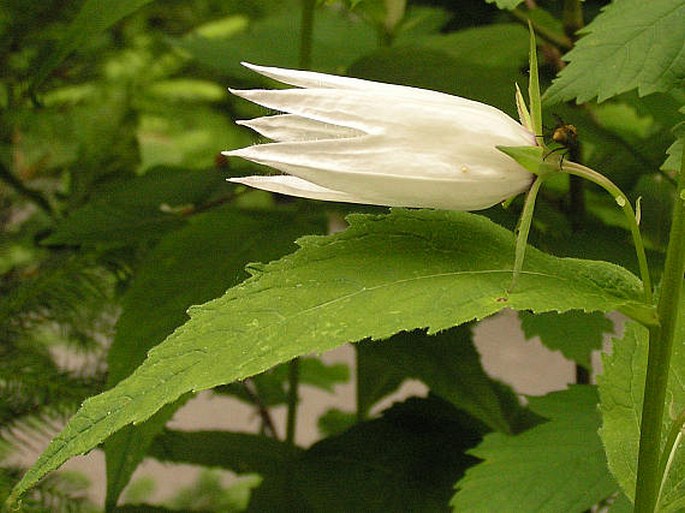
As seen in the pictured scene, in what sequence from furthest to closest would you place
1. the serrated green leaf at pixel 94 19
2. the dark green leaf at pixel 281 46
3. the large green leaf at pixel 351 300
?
the dark green leaf at pixel 281 46 < the serrated green leaf at pixel 94 19 < the large green leaf at pixel 351 300

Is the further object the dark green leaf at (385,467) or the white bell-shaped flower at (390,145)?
the dark green leaf at (385,467)

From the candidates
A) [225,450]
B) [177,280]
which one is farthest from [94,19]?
[225,450]

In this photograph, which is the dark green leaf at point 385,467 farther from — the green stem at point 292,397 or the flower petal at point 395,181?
the flower petal at point 395,181

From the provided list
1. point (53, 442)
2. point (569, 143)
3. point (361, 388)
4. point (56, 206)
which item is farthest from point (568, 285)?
point (56, 206)

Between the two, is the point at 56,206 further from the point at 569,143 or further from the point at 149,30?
the point at 569,143

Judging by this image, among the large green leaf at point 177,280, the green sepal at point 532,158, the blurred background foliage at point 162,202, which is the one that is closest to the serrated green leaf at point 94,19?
the blurred background foliage at point 162,202

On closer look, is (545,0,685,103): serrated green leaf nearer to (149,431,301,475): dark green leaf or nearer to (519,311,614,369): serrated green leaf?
(519,311,614,369): serrated green leaf
